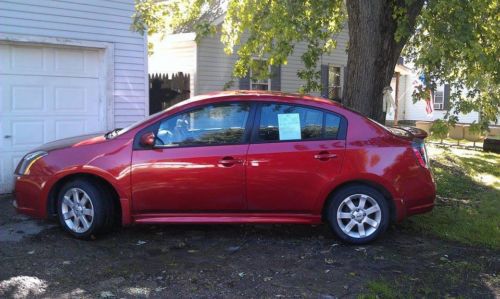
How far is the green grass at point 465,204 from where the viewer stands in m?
6.43

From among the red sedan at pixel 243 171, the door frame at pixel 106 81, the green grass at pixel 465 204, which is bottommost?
the green grass at pixel 465 204

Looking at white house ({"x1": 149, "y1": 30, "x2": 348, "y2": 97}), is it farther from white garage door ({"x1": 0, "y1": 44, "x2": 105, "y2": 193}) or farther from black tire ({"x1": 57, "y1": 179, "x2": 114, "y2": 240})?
black tire ({"x1": 57, "y1": 179, "x2": 114, "y2": 240})

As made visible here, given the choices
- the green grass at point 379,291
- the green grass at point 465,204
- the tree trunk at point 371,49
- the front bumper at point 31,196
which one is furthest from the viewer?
the tree trunk at point 371,49

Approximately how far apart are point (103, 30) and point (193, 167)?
4544 millimetres

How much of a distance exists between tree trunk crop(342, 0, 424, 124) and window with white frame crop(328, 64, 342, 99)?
8803mm

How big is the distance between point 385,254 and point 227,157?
6.30ft

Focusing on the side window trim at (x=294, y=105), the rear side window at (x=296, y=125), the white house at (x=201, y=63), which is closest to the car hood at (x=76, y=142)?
the side window trim at (x=294, y=105)

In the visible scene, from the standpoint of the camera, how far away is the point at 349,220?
5.73m

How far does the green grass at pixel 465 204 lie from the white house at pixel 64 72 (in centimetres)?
543

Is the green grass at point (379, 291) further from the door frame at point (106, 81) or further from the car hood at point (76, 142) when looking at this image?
the door frame at point (106, 81)

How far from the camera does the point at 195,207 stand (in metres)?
5.72

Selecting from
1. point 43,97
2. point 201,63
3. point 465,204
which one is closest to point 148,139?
point 43,97

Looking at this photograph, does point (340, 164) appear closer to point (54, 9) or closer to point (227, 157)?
point (227, 157)

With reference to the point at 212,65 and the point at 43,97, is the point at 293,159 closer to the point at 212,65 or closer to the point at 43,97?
the point at 43,97
